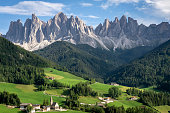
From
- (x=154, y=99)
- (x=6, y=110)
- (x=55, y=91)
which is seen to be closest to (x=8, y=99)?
(x=6, y=110)

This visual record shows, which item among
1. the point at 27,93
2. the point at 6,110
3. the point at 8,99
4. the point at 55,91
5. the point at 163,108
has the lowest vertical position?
the point at 163,108

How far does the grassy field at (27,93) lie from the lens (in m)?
139

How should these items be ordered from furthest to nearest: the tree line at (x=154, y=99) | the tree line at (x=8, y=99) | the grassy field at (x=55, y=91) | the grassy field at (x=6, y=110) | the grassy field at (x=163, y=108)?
the tree line at (x=154, y=99)
the grassy field at (x=55, y=91)
the grassy field at (x=163, y=108)
the tree line at (x=8, y=99)
the grassy field at (x=6, y=110)

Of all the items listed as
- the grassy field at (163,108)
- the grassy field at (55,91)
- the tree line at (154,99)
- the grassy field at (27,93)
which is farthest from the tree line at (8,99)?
the grassy field at (163,108)

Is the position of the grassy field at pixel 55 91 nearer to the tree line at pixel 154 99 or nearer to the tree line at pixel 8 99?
the tree line at pixel 8 99

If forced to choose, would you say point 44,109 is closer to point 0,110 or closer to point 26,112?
point 26,112

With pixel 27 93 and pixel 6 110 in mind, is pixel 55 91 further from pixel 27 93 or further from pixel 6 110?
pixel 6 110

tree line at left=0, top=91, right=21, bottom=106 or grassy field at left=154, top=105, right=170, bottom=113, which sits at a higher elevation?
tree line at left=0, top=91, right=21, bottom=106

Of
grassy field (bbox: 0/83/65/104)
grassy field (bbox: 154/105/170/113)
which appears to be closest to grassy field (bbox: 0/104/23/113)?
grassy field (bbox: 0/83/65/104)

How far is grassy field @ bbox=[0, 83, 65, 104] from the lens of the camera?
5468 inches

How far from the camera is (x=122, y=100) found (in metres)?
170

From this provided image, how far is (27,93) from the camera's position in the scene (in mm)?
155750

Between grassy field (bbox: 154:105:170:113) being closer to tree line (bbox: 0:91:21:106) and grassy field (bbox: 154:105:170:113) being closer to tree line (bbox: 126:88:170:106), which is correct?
tree line (bbox: 126:88:170:106)

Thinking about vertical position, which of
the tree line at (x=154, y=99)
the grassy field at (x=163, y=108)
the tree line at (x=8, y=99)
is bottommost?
the grassy field at (x=163, y=108)
